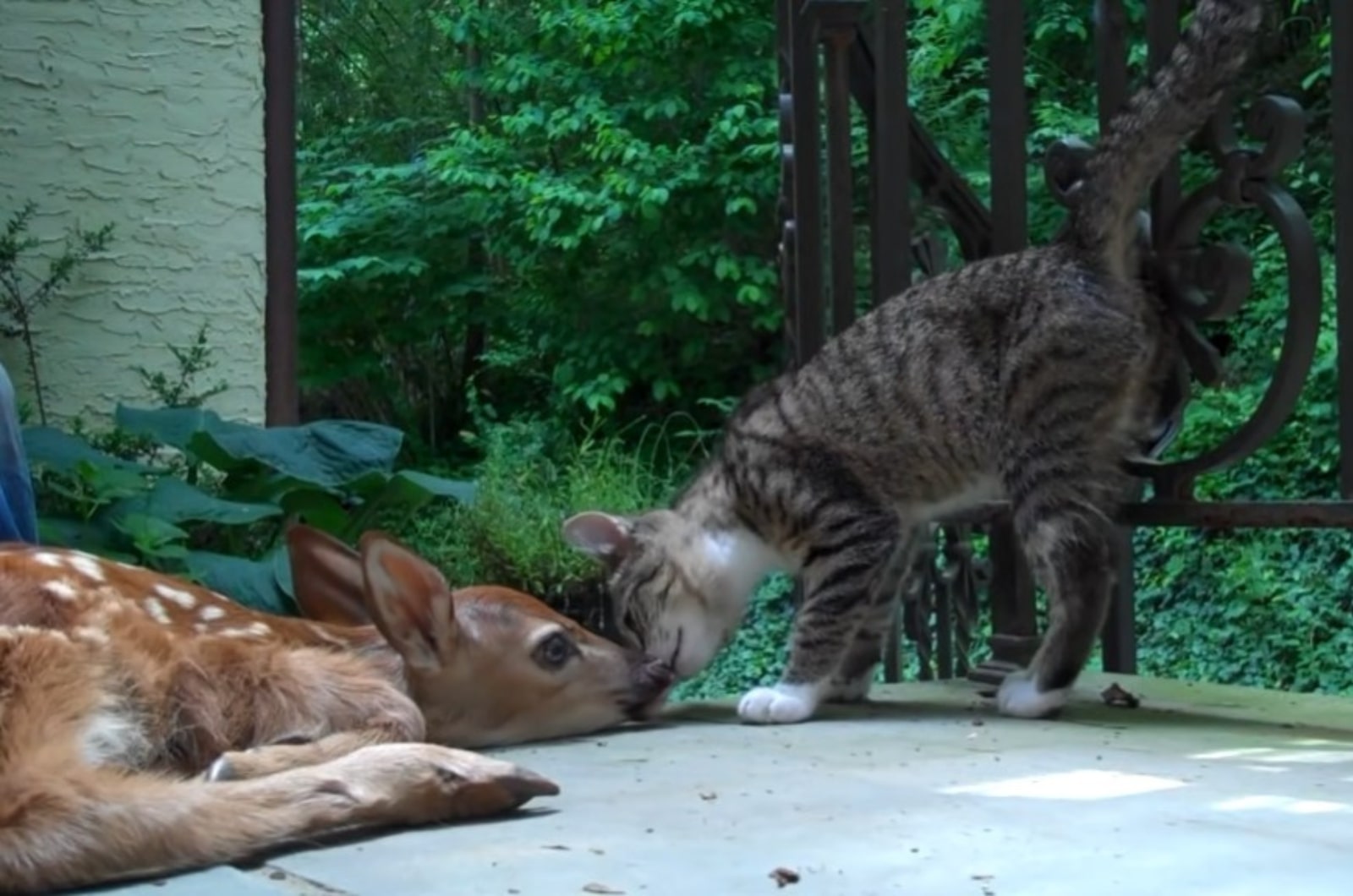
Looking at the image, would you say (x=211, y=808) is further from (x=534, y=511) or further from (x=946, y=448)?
(x=534, y=511)

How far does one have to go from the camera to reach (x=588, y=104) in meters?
12.0

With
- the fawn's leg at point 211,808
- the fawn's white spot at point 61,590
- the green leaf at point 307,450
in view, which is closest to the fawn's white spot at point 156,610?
the fawn's white spot at point 61,590

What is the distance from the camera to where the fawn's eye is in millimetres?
3404

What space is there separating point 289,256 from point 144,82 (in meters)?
0.82

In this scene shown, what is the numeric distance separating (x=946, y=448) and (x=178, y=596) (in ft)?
5.65

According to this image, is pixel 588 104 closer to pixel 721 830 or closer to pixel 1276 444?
pixel 1276 444

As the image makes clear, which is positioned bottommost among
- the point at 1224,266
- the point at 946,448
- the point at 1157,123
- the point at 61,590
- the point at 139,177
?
the point at 61,590

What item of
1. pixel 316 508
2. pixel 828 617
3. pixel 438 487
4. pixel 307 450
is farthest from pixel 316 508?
pixel 828 617

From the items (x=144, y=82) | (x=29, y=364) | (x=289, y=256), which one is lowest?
(x=29, y=364)

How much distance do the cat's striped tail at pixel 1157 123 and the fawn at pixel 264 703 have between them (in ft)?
4.37

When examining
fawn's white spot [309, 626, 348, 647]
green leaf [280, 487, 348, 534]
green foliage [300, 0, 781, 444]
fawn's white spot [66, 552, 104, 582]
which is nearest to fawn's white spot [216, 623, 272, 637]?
fawn's white spot [309, 626, 348, 647]

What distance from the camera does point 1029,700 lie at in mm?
3590

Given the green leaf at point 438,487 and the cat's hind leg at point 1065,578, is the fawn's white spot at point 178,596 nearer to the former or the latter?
the cat's hind leg at point 1065,578

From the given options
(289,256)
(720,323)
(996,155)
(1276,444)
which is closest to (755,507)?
(996,155)
